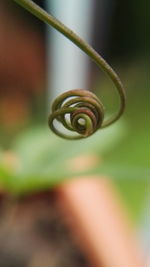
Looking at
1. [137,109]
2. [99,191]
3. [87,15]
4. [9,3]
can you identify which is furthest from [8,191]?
[9,3]

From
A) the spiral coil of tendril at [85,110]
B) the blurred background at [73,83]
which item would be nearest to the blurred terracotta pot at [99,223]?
the blurred background at [73,83]

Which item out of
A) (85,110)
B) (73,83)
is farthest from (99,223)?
(73,83)

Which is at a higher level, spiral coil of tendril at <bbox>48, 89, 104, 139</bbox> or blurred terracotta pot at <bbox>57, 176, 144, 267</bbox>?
spiral coil of tendril at <bbox>48, 89, 104, 139</bbox>

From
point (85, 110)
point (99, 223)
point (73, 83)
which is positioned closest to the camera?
point (85, 110)

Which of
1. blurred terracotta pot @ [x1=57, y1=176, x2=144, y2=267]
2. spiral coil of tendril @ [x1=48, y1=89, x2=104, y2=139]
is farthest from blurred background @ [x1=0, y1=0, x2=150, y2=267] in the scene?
spiral coil of tendril @ [x1=48, y1=89, x2=104, y2=139]

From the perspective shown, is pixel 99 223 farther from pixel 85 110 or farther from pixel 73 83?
pixel 73 83

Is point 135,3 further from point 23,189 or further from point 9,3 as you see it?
point 23,189

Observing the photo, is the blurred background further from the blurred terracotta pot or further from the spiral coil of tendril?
the spiral coil of tendril

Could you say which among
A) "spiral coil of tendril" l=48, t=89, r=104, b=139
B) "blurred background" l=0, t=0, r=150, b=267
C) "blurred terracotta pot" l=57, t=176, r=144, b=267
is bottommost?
"blurred terracotta pot" l=57, t=176, r=144, b=267

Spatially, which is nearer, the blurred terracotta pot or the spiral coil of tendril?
the spiral coil of tendril

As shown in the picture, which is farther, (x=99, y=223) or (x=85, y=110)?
(x=99, y=223)
